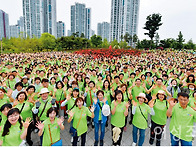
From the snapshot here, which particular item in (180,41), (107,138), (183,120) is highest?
(180,41)

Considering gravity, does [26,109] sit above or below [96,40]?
below

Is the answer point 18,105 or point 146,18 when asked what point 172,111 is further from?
point 146,18

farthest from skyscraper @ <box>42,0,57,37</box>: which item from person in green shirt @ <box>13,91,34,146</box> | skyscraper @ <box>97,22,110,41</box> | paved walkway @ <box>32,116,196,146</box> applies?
paved walkway @ <box>32,116,196,146</box>

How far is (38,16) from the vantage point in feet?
218

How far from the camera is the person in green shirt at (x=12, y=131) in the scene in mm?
2240

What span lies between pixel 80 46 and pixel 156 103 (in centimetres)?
3705

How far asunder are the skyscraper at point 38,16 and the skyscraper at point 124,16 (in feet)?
132

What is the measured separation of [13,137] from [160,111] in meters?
3.59

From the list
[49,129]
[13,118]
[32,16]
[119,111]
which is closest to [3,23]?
[32,16]

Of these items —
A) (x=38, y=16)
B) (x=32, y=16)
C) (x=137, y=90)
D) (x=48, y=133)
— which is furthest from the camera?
(x=38, y=16)

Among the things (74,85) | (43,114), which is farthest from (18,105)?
(74,85)

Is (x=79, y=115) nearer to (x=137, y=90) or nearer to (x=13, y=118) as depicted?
(x=13, y=118)

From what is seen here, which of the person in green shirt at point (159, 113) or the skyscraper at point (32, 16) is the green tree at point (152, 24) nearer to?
the person in green shirt at point (159, 113)

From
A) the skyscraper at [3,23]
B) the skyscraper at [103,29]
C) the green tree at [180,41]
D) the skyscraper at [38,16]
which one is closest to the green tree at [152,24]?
the green tree at [180,41]
